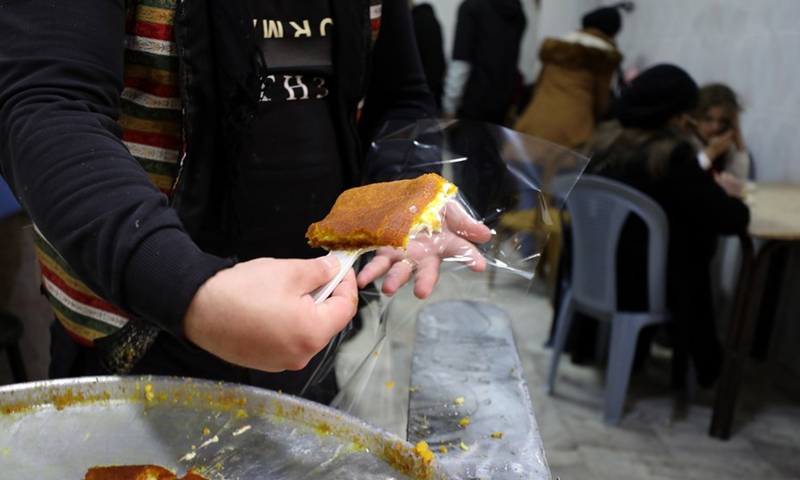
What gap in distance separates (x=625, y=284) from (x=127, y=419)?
1919 mm

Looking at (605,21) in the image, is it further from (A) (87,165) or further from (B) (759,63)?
(A) (87,165)

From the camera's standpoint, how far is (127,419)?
2.23 feet

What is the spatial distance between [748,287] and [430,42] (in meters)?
2.15

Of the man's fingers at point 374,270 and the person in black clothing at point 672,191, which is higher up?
the man's fingers at point 374,270

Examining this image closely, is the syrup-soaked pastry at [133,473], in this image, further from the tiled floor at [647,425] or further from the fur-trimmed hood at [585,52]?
the fur-trimmed hood at [585,52]

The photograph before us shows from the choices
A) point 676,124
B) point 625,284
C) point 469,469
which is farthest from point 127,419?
point 676,124

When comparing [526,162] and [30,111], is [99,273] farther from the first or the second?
[526,162]

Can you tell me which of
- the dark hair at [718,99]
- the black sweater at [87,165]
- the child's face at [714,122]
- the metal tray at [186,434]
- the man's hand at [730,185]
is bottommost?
the man's hand at [730,185]

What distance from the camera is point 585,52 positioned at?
3264mm

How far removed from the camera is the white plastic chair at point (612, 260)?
7.20 ft

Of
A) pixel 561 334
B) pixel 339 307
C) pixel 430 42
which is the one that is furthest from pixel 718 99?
pixel 339 307

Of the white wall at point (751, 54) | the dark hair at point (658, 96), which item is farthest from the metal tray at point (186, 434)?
the white wall at point (751, 54)

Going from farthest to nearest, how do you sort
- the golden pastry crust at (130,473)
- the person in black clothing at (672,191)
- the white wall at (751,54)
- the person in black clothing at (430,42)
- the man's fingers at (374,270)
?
the person in black clothing at (430,42) → the white wall at (751,54) → the person in black clothing at (672,191) → the man's fingers at (374,270) → the golden pastry crust at (130,473)

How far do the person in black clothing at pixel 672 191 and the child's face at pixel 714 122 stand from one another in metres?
0.32
